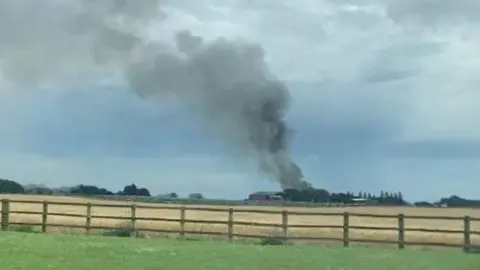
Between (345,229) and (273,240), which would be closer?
(345,229)

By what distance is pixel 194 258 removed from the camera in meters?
18.2

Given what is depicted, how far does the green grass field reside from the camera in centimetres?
1627

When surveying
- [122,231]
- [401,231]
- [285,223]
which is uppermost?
[285,223]

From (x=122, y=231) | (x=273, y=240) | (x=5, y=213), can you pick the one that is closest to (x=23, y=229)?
(x=5, y=213)

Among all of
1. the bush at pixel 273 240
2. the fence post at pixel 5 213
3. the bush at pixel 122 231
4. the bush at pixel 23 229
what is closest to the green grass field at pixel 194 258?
the bush at pixel 273 240

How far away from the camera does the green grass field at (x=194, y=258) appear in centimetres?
1627

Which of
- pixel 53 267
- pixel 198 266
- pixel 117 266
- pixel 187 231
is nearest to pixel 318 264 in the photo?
pixel 198 266

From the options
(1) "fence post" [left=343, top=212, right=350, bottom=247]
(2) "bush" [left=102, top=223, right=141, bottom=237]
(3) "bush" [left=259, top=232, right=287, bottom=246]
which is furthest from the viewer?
(2) "bush" [left=102, top=223, right=141, bottom=237]

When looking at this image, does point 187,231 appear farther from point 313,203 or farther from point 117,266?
point 313,203

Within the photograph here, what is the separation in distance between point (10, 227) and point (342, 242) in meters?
11.3

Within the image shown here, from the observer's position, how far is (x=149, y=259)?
57.6ft

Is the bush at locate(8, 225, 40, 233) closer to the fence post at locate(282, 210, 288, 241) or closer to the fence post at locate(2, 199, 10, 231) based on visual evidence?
the fence post at locate(2, 199, 10, 231)

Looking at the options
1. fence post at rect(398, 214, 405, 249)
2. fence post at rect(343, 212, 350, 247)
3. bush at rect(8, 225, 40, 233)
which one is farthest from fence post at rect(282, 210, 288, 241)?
bush at rect(8, 225, 40, 233)

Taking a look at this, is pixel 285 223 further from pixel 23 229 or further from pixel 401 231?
pixel 23 229
